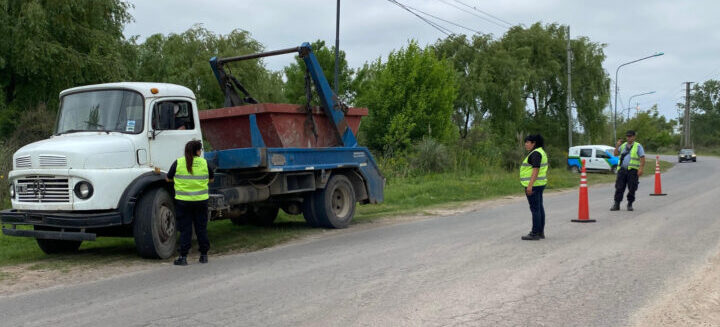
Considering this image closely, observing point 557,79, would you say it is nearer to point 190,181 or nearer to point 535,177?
point 535,177

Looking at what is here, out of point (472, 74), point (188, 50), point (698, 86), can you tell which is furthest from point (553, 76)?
point (698, 86)

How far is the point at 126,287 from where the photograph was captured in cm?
671

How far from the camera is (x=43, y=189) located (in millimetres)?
8094

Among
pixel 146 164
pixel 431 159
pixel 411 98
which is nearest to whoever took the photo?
pixel 146 164

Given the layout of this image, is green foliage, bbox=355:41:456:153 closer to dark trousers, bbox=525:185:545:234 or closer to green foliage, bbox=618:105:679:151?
dark trousers, bbox=525:185:545:234

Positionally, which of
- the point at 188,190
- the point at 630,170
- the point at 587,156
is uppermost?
the point at 188,190

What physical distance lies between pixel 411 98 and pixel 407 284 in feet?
78.6

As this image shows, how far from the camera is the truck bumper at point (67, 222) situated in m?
7.84

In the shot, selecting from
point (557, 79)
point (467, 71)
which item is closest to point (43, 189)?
point (467, 71)

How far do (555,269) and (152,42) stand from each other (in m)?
34.0

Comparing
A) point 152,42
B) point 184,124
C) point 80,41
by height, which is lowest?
point 184,124

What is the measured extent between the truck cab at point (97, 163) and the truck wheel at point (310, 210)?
3.07 meters

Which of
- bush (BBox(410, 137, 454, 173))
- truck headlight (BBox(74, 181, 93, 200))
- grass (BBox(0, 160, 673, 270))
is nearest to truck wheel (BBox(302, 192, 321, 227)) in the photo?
grass (BBox(0, 160, 673, 270))

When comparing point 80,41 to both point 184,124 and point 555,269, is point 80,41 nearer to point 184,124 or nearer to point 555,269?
point 184,124
